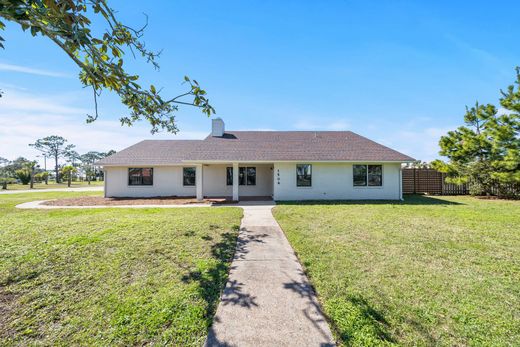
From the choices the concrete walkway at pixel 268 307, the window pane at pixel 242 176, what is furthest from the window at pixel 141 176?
the concrete walkway at pixel 268 307

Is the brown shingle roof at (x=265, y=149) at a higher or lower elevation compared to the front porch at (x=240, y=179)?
higher

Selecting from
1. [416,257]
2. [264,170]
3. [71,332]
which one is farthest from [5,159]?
[416,257]

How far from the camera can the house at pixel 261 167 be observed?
13.6 meters

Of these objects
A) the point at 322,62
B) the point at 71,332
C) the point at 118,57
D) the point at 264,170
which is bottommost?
the point at 71,332

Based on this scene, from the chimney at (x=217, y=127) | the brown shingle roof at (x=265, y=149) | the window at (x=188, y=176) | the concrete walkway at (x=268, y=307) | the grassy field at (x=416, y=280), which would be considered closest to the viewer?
the concrete walkway at (x=268, y=307)

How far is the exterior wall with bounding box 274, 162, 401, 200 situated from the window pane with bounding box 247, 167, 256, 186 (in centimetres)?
268

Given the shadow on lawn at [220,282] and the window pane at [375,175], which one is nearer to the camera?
the shadow on lawn at [220,282]

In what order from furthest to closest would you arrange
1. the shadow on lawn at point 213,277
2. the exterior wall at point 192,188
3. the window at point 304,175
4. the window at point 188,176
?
the window at point 188,176 → the exterior wall at point 192,188 → the window at point 304,175 → the shadow on lawn at point 213,277

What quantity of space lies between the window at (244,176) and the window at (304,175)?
354 cm

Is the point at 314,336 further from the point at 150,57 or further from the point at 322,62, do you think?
the point at 322,62

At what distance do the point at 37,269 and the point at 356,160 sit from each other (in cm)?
1379

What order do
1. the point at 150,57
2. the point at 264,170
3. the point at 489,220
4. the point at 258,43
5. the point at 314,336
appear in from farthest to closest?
the point at 264,170
the point at 258,43
the point at 489,220
the point at 150,57
the point at 314,336

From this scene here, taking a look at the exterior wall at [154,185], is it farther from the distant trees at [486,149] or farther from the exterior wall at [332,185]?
the distant trees at [486,149]

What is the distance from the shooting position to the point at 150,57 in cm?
385
